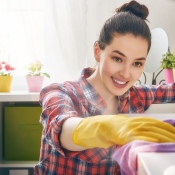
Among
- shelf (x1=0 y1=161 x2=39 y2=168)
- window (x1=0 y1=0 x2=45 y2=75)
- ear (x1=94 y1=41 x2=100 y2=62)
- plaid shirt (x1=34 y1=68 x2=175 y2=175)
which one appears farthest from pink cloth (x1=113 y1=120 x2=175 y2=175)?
window (x1=0 y1=0 x2=45 y2=75)

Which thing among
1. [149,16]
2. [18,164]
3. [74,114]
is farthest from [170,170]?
[149,16]

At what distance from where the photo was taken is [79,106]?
3.52 feet

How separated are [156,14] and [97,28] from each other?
1.30 ft

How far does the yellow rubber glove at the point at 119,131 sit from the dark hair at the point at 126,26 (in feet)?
1.90

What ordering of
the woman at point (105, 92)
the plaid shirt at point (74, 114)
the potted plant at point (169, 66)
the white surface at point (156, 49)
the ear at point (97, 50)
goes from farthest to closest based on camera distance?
1. the white surface at point (156, 49)
2. the potted plant at point (169, 66)
3. the ear at point (97, 50)
4. the woman at point (105, 92)
5. the plaid shirt at point (74, 114)

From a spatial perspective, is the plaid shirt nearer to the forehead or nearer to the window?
the forehead

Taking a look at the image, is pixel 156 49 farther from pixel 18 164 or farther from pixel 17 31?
pixel 18 164

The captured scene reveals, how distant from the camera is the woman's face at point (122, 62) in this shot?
1.08m

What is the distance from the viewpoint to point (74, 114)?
0.77m

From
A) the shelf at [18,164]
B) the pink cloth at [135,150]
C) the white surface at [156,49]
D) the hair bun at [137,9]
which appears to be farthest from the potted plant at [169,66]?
the pink cloth at [135,150]

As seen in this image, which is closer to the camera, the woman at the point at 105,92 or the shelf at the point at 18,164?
the woman at the point at 105,92

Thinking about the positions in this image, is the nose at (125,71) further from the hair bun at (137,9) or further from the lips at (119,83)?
the hair bun at (137,9)

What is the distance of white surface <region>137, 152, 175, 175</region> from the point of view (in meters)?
0.34

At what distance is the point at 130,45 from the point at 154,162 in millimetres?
756
